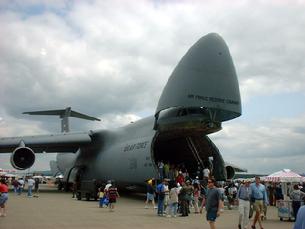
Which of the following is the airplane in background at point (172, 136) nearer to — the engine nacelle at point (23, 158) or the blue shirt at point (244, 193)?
the engine nacelle at point (23, 158)

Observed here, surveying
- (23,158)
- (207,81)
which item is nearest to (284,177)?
(207,81)

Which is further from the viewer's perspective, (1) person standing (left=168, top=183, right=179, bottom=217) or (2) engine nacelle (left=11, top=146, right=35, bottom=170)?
(2) engine nacelle (left=11, top=146, right=35, bottom=170)

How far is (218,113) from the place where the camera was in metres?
18.3

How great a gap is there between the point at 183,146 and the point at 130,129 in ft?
10.1

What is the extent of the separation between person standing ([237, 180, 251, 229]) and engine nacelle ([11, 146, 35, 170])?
1744 cm

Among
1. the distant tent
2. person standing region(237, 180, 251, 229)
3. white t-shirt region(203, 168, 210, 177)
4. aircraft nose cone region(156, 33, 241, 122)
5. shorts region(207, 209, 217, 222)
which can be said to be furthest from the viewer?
the distant tent

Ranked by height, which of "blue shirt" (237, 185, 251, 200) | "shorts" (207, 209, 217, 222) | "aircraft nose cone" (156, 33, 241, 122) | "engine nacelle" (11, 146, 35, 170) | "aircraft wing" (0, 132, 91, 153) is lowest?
"shorts" (207, 209, 217, 222)

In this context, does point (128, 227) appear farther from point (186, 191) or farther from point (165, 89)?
point (165, 89)

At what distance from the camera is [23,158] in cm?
2611

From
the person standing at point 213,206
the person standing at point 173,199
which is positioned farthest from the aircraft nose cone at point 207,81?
the person standing at point 213,206

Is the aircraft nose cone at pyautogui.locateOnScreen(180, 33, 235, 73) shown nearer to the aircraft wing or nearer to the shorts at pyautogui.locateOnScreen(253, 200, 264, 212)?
the shorts at pyautogui.locateOnScreen(253, 200, 264, 212)

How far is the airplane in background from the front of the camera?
692 inches

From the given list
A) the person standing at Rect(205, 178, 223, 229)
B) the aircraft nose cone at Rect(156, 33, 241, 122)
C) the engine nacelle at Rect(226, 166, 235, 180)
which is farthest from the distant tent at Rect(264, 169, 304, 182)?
the person standing at Rect(205, 178, 223, 229)

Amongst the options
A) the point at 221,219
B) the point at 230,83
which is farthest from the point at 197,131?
the point at 221,219
